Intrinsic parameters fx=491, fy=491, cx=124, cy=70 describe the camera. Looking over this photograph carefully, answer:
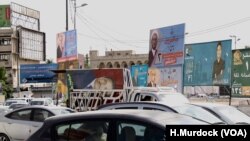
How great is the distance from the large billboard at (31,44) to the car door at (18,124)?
86.7 meters

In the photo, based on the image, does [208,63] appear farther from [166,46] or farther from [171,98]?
[171,98]

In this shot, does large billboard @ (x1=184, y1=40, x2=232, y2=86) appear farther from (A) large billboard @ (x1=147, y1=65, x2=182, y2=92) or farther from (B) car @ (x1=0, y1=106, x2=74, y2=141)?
(B) car @ (x1=0, y1=106, x2=74, y2=141)

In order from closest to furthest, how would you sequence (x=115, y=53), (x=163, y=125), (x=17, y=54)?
(x=163, y=125)
(x=17, y=54)
(x=115, y=53)

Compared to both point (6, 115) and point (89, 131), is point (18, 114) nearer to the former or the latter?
point (6, 115)

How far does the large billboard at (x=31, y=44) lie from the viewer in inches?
3910

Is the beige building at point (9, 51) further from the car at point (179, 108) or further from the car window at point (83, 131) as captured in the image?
the car window at point (83, 131)

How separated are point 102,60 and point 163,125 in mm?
108659

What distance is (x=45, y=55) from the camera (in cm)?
11275

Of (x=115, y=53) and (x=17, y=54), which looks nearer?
(x=17, y=54)

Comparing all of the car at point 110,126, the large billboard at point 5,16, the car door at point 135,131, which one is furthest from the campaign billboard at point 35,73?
the car door at point 135,131

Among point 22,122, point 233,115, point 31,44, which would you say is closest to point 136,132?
point 233,115

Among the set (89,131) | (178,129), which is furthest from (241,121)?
(178,129)

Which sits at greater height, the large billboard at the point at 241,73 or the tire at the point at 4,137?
A: the large billboard at the point at 241,73

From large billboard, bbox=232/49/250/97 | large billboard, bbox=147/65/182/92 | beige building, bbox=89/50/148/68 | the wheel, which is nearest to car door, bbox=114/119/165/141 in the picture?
the wheel
